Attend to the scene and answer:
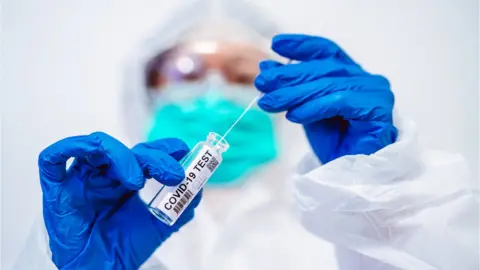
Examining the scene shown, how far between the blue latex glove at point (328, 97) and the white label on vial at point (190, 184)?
0.17 metres

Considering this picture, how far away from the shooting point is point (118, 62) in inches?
51.5

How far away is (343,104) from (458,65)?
0.62 meters

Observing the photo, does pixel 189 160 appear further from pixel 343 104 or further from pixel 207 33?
pixel 207 33

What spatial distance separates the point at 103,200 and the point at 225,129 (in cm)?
41

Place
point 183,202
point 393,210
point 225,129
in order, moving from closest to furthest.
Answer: point 183,202 < point 393,210 < point 225,129

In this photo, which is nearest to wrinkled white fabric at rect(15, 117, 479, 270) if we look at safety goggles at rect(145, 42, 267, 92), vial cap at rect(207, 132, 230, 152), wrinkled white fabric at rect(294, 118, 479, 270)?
wrinkled white fabric at rect(294, 118, 479, 270)

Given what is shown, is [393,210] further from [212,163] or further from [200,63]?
[200,63]

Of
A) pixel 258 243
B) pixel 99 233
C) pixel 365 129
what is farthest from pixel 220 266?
pixel 365 129

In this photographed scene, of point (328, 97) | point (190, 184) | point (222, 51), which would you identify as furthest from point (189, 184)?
point (222, 51)

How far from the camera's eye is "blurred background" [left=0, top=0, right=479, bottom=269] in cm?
127

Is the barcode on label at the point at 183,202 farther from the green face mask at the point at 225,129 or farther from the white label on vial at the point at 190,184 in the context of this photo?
the green face mask at the point at 225,129

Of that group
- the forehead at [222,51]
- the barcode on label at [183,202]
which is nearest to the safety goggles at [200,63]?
the forehead at [222,51]

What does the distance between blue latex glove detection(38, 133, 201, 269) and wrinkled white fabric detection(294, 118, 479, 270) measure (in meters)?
0.24

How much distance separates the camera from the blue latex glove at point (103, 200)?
0.78 m
